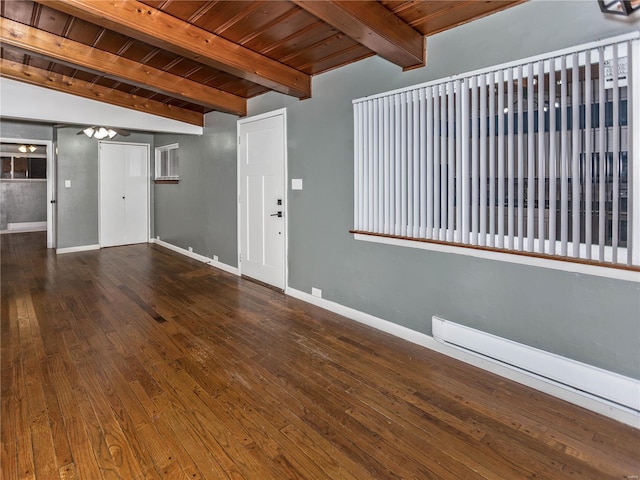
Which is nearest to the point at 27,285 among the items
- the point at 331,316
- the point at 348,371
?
the point at 331,316

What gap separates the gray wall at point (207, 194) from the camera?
5438 mm

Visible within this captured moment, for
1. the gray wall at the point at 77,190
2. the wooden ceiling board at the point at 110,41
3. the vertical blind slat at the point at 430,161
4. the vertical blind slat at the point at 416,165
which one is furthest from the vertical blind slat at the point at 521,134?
the gray wall at the point at 77,190

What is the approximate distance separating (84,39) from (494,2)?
3.37 m

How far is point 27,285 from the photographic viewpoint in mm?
4734

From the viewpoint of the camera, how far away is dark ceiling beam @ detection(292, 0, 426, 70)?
2221 millimetres

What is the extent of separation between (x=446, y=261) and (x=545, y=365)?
0.95 metres

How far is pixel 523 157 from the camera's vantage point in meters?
2.33

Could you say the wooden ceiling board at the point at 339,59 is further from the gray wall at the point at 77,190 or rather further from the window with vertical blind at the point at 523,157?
the gray wall at the point at 77,190

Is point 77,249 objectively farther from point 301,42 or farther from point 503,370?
point 503,370

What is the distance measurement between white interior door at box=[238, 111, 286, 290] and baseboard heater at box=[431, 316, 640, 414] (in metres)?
2.36

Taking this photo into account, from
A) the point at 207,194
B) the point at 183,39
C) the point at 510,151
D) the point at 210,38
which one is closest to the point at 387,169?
the point at 510,151

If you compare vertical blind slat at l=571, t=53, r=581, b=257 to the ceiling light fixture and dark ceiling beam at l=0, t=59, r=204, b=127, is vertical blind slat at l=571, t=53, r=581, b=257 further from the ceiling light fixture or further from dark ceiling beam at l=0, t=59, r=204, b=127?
dark ceiling beam at l=0, t=59, r=204, b=127

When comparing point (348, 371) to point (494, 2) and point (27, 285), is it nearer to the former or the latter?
point (494, 2)

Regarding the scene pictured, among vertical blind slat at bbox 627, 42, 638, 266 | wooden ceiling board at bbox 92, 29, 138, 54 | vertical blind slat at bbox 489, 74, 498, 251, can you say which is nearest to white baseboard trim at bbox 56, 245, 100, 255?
wooden ceiling board at bbox 92, 29, 138, 54
